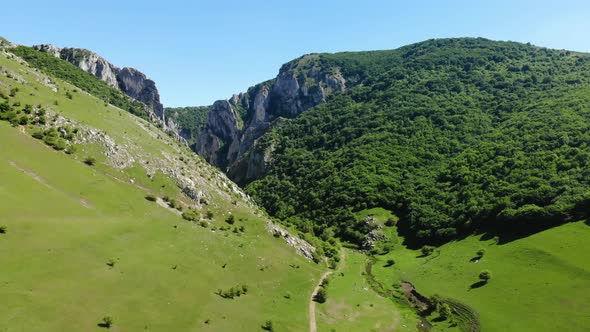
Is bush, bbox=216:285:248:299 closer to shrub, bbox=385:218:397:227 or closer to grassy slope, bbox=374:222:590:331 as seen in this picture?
grassy slope, bbox=374:222:590:331

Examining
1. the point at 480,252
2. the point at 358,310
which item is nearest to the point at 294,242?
the point at 358,310

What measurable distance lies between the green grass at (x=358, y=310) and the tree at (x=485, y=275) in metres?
20.3

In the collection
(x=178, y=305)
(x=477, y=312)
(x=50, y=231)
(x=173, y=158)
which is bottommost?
(x=477, y=312)

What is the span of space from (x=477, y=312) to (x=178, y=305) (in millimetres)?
57330

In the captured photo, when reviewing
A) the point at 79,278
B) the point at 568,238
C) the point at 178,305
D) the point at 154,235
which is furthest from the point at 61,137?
the point at 568,238

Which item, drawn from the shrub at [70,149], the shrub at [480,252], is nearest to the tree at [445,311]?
the shrub at [480,252]

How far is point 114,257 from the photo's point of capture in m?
61.3

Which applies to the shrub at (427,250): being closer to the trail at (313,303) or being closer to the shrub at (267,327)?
the trail at (313,303)

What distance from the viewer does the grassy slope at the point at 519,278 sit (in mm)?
71625

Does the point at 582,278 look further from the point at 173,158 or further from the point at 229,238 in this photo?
the point at 173,158

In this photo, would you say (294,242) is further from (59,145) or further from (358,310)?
(59,145)

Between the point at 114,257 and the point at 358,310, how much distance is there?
4700cm

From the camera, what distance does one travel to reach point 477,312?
7762cm

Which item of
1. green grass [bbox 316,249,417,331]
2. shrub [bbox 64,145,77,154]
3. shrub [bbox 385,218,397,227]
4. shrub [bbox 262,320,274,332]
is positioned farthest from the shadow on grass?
shrub [bbox 64,145,77,154]
